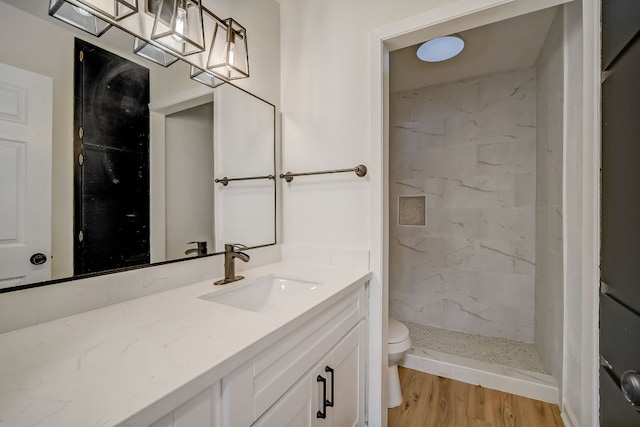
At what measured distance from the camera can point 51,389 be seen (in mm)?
463

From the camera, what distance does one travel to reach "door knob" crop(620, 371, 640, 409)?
592 millimetres

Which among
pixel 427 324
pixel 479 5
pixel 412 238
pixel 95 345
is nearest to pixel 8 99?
pixel 95 345

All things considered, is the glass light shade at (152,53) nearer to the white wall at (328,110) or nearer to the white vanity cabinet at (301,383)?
the white wall at (328,110)

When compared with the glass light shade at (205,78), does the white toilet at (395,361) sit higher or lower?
lower

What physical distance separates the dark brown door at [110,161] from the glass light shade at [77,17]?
5 centimetres

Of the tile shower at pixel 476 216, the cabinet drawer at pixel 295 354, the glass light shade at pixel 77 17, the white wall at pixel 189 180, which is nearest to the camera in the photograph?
the cabinet drawer at pixel 295 354

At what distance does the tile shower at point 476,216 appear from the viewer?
2.01m

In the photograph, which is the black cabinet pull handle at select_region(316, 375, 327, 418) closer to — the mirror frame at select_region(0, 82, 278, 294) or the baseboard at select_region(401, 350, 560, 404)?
the mirror frame at select_region(0, 82, 278, 294)

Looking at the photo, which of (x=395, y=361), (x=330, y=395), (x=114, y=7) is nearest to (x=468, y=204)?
(x=395, y=361)

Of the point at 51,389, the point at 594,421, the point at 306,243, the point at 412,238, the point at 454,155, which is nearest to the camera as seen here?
the point at 51,389

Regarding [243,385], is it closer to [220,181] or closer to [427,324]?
[220,181]

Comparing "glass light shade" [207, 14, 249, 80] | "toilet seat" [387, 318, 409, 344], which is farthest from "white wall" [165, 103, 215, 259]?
"toilet seat" [387, 318, 409, 344]

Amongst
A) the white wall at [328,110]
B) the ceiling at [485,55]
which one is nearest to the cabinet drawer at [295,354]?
the white wall at [328,110]

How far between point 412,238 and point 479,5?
1.90 meters
